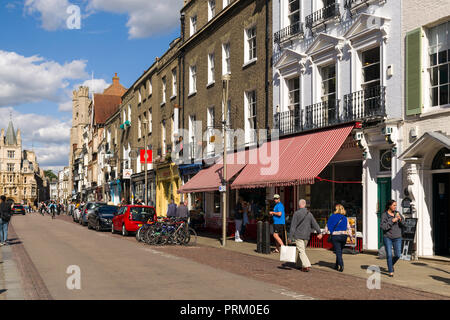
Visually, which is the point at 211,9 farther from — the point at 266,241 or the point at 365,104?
the point at 266,241

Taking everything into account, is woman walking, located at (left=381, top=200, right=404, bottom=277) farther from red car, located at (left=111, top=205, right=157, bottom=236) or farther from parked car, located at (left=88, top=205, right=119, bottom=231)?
parked car, located at (left=88, top=205, right=119, bottom=231)

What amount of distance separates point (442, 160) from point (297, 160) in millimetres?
5077

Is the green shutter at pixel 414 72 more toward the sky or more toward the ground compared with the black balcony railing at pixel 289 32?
more toward the ground

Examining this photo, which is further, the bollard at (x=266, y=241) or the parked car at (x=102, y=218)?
the parked car at (x=102, y=218)

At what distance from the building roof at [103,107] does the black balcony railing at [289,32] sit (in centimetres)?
5612

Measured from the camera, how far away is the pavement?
31.9 feet

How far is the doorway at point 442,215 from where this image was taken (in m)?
15.0

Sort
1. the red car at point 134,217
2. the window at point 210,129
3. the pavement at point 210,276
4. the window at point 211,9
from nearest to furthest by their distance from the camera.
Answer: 1. the pavement at point 210,276
2. the red car at point 134,217
3. the window at point 210,129
4. the window at point 211,9

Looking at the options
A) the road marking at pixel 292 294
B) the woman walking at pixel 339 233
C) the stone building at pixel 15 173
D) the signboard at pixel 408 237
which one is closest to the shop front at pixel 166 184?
the signboard at pixel 408 237

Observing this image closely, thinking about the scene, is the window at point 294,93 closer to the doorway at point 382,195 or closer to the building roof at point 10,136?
the doorway at point 382,195

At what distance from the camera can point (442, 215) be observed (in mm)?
15125

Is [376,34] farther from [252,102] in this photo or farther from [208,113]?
[208,113]

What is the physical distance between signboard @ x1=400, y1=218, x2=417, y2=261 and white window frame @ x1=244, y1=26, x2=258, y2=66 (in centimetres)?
1221
